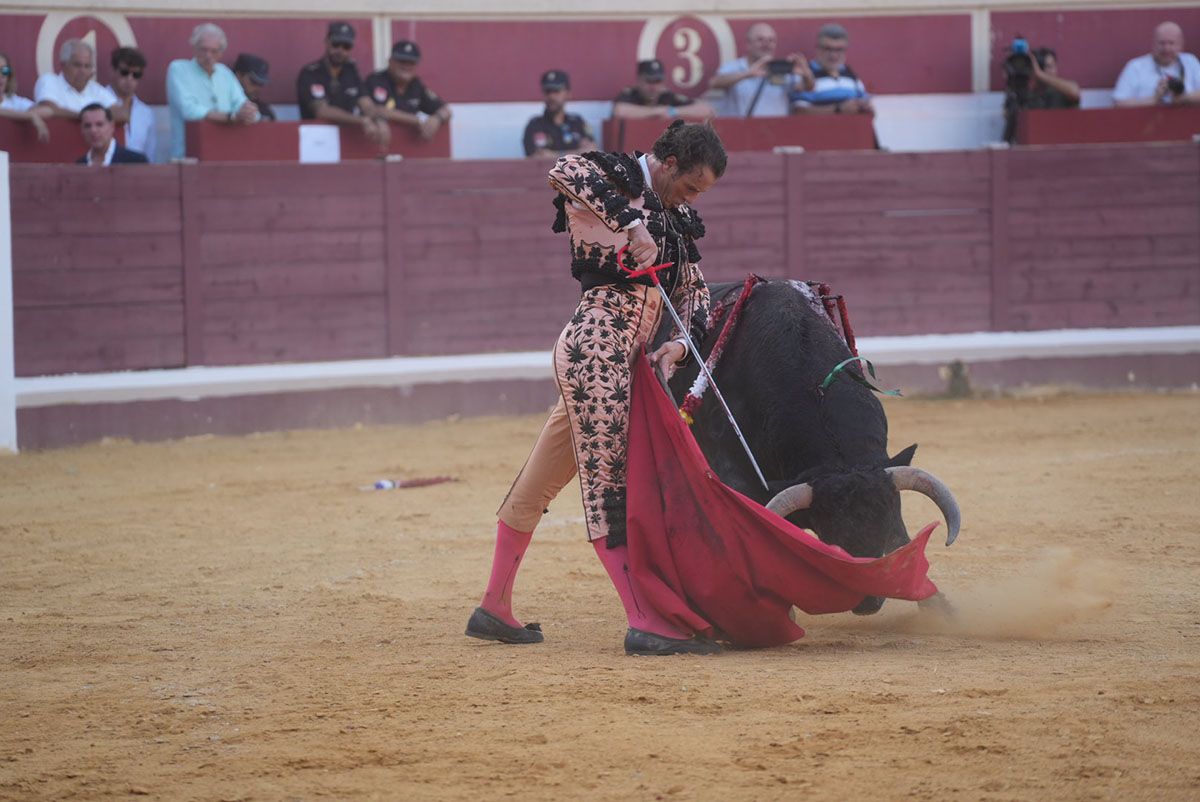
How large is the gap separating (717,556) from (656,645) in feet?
0.79

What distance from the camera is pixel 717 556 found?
3492 millimetres

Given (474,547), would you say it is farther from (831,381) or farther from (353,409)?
(353,409)

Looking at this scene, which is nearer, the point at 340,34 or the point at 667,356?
the point at 667,356

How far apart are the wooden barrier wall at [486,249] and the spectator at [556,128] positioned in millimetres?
212

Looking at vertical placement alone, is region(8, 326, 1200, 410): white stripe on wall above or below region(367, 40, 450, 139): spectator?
below

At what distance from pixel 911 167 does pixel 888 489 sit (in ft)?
19.6

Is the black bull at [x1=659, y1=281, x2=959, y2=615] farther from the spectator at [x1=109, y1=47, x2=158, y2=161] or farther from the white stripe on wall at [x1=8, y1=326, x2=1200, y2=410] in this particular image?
the spectator at [x1=109, y1=47, x2=158, y2=161]

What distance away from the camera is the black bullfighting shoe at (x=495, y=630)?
11.9 feet

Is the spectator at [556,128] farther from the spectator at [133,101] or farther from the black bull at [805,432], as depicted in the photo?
the black bull at [805,432]

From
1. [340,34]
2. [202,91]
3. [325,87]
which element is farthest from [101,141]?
[340,34]

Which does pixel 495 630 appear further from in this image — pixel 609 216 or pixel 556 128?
pixel 556 128

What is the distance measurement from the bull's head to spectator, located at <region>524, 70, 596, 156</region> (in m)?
5.33

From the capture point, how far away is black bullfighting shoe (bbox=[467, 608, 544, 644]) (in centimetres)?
362

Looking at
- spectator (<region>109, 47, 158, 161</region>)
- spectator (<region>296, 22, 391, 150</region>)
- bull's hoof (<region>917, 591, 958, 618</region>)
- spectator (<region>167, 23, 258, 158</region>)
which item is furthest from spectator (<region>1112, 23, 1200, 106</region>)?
bull's hoof (<region>917, 591, 958, 618</region>)
